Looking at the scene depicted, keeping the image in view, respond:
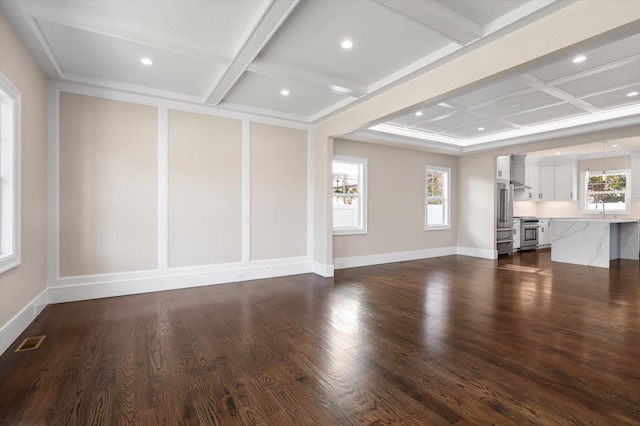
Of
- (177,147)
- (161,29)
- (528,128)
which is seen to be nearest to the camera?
(161,29)

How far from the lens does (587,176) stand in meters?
8.69

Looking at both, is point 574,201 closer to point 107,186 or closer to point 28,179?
point 107,186

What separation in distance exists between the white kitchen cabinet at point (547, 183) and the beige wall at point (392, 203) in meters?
4.08

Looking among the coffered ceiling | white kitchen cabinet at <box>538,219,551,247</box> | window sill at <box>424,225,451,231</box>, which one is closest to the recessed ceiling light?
the coffered ceiling

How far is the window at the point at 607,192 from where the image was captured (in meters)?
8.03

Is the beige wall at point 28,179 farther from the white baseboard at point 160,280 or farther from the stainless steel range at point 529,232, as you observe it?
the stainless steel range at point 529,232

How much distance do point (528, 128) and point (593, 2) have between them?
4.42m

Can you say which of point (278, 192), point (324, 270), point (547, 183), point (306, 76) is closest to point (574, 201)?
point (547, 183)

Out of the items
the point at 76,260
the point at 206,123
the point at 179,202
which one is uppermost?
the point at 206,123

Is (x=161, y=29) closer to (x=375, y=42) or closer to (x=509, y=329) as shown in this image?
(x=375, y=42)

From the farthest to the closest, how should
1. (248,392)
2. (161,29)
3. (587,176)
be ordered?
(587,176)
(161,29)
(248,392)

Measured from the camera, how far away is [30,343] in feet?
8.80

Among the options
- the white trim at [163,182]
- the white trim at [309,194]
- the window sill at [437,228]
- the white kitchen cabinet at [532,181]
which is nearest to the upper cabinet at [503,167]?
the white kitchen cabinet at [532,181]

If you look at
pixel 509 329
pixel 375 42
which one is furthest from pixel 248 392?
pixel 375 42
